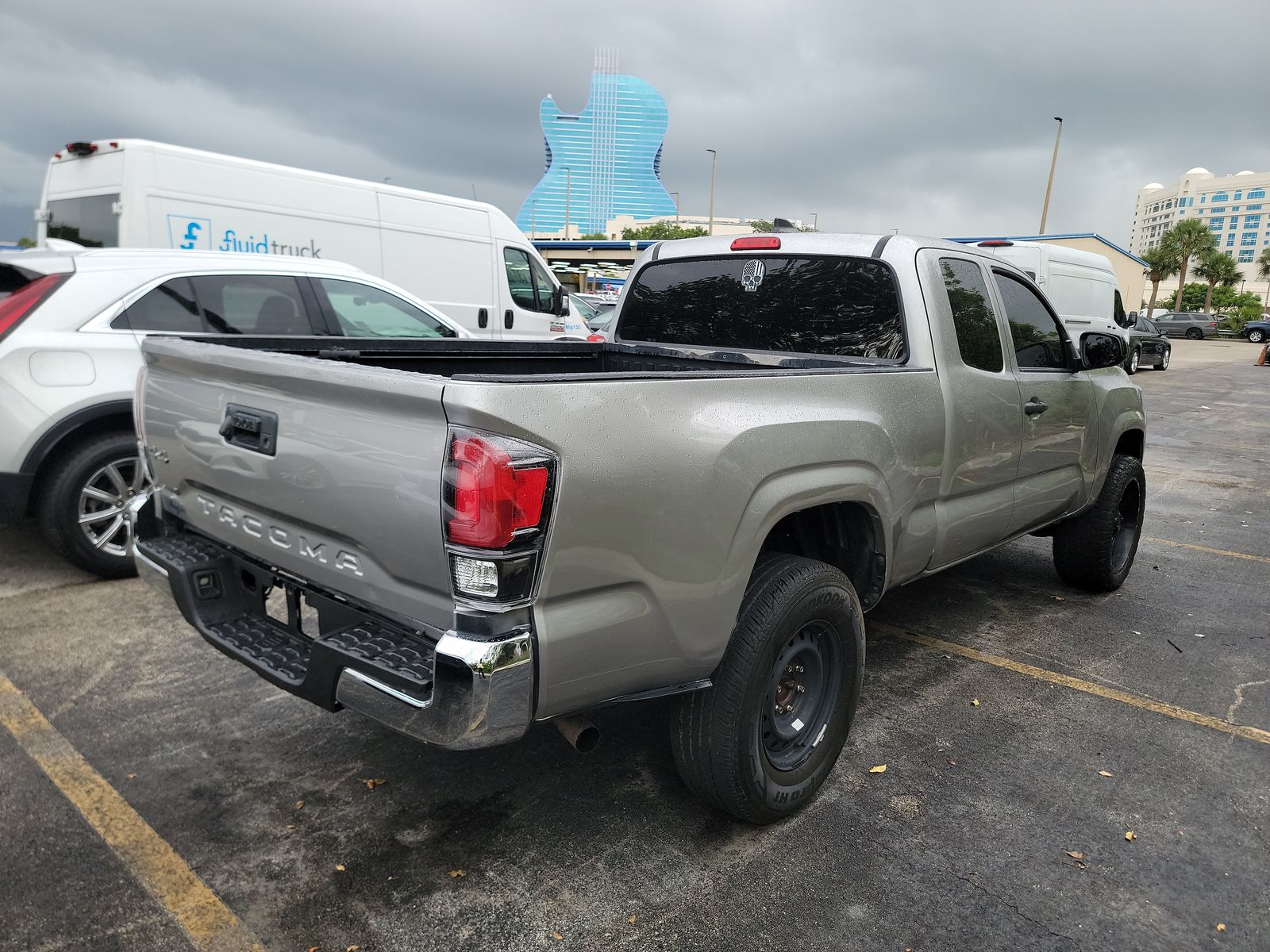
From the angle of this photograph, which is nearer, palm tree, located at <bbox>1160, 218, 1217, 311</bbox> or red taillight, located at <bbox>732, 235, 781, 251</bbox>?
red taillight, located at <bbox>732, 235, 781, 251</bbox>

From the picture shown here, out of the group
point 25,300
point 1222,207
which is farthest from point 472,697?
point 1222,207

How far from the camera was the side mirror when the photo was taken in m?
4.61

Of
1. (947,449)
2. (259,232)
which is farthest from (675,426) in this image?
(259,232)

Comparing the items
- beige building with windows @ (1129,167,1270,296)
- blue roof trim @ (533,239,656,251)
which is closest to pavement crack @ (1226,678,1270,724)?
blue roof trim @ (533,239,656,251)

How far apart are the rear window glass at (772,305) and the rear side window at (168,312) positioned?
2647 millimetres

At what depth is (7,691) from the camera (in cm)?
361

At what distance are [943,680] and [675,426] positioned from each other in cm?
245

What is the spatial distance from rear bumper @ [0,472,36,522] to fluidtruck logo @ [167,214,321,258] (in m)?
3.41

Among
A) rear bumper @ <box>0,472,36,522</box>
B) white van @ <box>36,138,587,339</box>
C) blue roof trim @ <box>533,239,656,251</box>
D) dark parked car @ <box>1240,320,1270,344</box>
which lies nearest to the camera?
rear bumper @ <box>0,472,36,522</box>

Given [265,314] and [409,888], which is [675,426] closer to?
[409,888]

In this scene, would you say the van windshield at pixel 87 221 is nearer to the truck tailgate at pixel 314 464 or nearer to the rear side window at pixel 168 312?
the rear side window at pixel 168 312

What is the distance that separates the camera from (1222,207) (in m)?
188

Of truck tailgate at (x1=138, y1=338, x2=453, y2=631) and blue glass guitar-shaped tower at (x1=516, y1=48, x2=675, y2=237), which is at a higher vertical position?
blue glass guitar-shaped tower at (x1=516, y1=48, x2=675, y2=237)

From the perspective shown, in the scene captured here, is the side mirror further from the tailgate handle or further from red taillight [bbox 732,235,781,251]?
the tailgate handle
